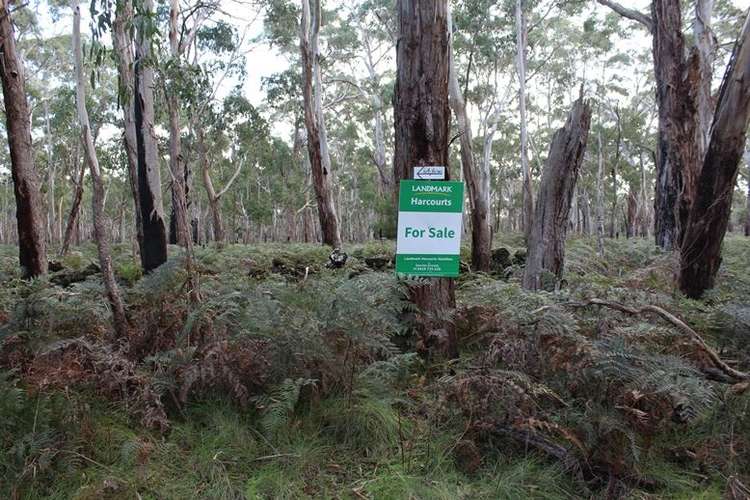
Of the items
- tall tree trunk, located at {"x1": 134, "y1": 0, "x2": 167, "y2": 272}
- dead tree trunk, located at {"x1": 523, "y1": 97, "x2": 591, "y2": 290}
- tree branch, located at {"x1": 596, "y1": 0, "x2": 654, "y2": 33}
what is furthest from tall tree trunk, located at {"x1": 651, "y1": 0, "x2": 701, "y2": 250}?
tall tree trunk, located at {"x1": 134, "y1": 0, "x2": 167, "y2": 272}

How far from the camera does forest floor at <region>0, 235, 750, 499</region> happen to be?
7.93 ft

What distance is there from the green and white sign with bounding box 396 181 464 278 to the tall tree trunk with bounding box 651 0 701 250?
4.15 meters

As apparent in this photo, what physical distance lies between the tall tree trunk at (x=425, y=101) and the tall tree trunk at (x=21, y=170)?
213 inches

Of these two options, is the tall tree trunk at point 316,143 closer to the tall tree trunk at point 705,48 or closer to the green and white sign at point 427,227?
the tall tree trunk at point 705,48

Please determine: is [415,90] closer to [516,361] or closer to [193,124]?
[516,361]

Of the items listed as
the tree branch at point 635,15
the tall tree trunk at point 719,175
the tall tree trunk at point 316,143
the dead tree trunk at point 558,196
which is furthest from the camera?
the tall tree trunk at point 316,143

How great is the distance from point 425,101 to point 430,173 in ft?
1.78

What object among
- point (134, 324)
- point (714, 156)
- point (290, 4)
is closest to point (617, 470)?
point (134, 324)

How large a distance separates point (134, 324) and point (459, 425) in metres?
2.49

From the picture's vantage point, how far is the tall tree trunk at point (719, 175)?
15.2 ft

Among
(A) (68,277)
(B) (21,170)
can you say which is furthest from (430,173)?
(A) (68,277)

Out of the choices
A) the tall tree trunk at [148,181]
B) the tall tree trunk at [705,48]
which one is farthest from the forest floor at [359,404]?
the tall tree trunk at [705,48]

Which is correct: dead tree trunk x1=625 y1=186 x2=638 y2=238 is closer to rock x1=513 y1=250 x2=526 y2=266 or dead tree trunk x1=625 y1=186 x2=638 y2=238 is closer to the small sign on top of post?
rock x1=513 y1=250 x2=526 y2=266

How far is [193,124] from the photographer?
20.3 metres
